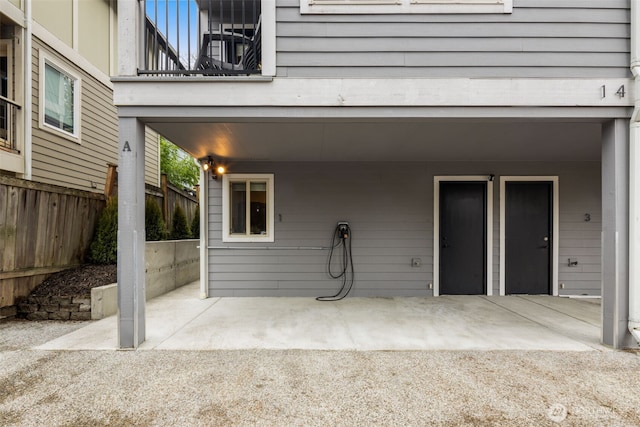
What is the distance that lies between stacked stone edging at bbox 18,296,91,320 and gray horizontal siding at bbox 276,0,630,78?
136 inches

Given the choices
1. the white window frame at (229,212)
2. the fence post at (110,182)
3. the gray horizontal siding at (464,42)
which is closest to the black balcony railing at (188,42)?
the gray horizontal siding at (464,42)

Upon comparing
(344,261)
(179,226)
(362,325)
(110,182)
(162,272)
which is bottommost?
(362,325)

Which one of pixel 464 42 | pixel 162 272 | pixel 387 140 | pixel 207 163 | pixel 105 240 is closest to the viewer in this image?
pixel 464 42

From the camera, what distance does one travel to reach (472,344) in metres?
2.71

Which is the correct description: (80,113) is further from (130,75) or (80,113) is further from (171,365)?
(171,365)

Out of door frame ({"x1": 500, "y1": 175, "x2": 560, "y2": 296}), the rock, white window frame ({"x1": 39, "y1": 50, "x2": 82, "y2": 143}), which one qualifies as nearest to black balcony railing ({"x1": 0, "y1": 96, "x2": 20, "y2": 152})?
white window frame ({"x1": 39, "y1": 50, "x2": 82, "y2": 143})

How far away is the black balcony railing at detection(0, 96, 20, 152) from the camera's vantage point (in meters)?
4.44

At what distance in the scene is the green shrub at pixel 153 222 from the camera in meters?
4.79

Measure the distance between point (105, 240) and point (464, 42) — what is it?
5104mm

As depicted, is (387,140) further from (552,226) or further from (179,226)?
(179,226)

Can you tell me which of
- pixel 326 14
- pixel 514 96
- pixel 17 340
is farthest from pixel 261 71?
pixel 17 340

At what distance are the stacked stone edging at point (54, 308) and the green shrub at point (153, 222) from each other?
1.51 meters

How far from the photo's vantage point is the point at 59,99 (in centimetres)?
531

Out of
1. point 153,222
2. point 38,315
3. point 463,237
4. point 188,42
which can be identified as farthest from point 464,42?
point 38,315
